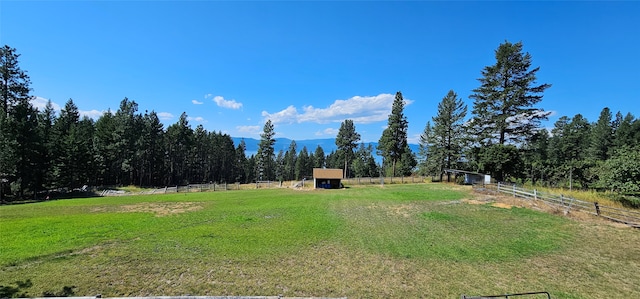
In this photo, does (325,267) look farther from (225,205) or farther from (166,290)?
(225,205)

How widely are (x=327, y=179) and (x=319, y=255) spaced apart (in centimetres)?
3222

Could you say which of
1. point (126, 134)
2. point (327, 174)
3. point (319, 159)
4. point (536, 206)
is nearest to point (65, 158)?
point (126, 134)

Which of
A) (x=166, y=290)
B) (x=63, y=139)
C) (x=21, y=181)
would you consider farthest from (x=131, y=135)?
(x=166, y=290)

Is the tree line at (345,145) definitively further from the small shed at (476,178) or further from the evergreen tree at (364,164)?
the evergreen tree at (364,164)

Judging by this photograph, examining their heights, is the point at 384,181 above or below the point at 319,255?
above

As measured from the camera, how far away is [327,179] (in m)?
44.8

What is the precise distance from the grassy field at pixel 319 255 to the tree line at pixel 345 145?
1159 cm

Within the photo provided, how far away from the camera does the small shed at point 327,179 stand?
44.5 m

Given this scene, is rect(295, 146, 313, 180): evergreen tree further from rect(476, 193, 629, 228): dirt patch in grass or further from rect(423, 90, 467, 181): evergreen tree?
rect(476, 193, 629, 228): dirt patch in grass

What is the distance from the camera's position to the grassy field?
9.38 m

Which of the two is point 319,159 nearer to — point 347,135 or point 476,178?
point 347,135

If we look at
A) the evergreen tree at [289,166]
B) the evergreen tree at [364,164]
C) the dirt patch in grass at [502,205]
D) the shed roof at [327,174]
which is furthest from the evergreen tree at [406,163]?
the dirt patch in grass at [502,205]

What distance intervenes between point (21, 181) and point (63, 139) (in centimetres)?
1028

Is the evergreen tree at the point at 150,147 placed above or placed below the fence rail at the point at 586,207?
above
